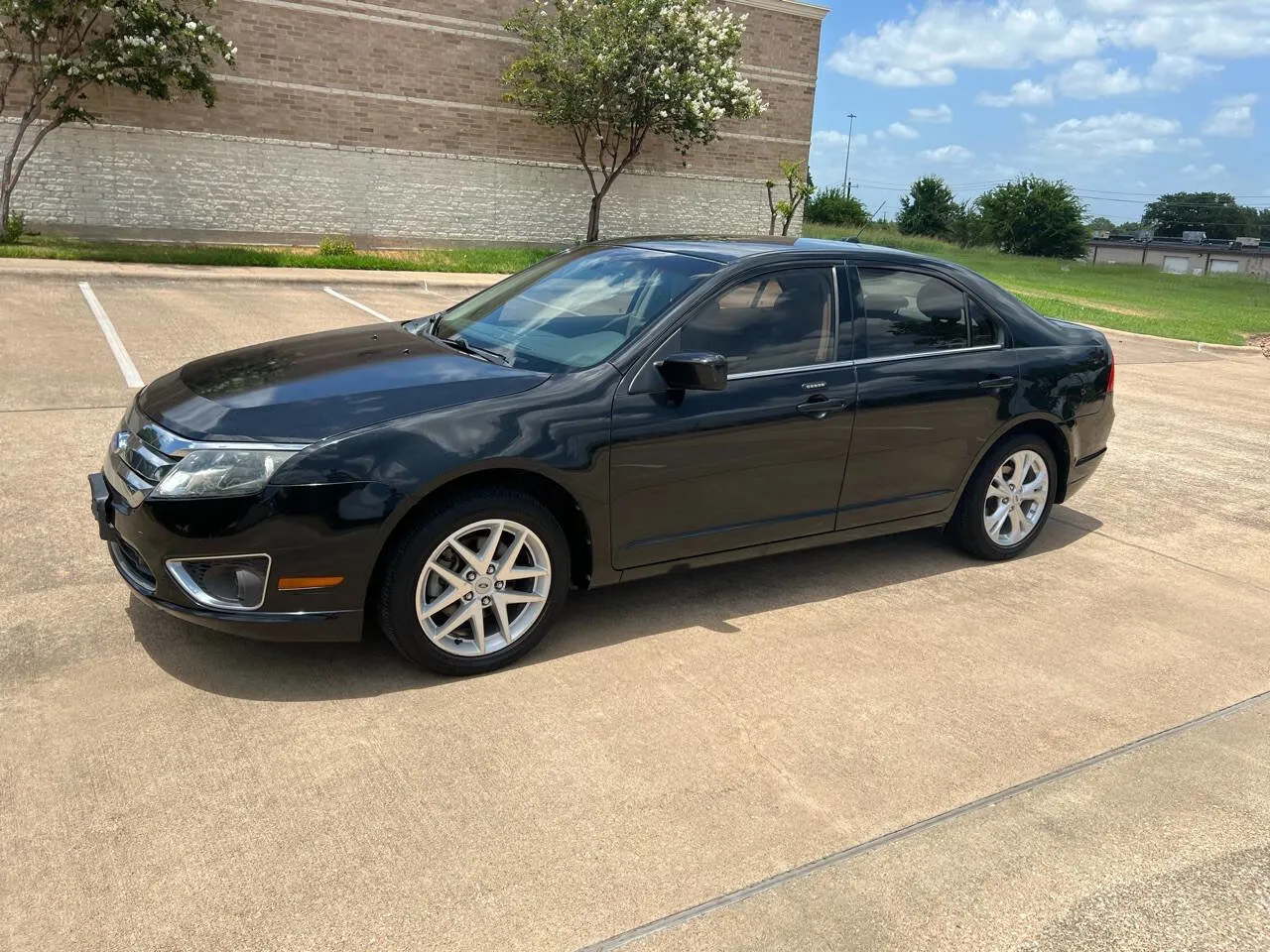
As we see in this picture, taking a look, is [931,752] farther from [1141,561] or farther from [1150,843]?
[1141,561]

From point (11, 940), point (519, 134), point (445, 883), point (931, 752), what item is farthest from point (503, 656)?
point (519, 134)

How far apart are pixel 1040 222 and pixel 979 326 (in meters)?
66.8

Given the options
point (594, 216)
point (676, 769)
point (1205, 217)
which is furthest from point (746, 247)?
point (1205, 217)

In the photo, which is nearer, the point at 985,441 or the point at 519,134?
the point at 985,441

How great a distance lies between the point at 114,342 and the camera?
9.67 m

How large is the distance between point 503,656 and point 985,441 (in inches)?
111

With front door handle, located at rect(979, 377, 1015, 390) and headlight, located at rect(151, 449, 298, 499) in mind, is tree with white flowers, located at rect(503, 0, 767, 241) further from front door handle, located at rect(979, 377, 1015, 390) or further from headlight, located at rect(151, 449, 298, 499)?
headlight, located at rect(151, 449, 298, 499)

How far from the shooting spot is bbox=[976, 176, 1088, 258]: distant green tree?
6556 centimetres

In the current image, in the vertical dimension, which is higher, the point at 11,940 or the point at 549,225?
the point at 549,225

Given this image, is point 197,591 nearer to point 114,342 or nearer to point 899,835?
point 899,835

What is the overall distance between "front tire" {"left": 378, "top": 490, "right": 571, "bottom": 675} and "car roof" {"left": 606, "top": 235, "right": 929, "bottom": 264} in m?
1.60

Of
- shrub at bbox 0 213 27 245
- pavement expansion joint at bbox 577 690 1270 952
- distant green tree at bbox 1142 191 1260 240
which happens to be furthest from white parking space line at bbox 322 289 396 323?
distant green tree at bbox 1142 191 1260 240

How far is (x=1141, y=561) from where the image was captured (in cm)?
591

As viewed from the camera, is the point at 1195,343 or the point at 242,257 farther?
the point at 242,257
